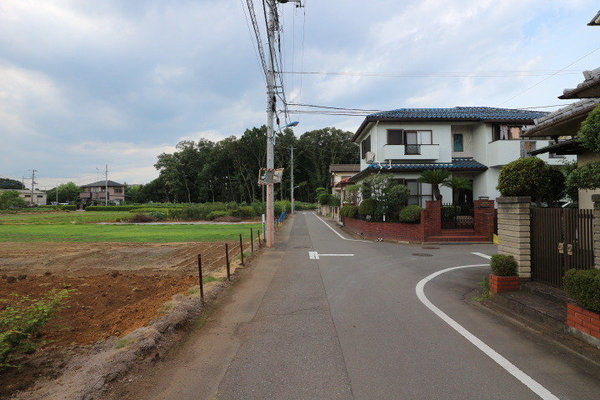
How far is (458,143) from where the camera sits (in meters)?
24.0

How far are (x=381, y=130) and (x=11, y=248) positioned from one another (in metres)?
20.4

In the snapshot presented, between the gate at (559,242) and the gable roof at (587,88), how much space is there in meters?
1.91

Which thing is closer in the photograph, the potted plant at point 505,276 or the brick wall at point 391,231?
the potted plant at point 505,276

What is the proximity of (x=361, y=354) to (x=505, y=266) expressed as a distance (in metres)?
3.81

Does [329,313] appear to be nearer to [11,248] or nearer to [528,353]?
[528,353]

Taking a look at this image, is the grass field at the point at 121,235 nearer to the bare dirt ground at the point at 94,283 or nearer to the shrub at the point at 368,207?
the bare dirt ground at the point at 94,283

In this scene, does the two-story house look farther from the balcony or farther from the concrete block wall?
the concrete block wall

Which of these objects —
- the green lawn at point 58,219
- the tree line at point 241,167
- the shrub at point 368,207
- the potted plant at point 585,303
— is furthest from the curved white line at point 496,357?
the tree line at point 241,167

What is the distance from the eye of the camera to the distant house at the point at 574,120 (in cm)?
560

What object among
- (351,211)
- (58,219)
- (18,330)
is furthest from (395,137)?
(58,219)

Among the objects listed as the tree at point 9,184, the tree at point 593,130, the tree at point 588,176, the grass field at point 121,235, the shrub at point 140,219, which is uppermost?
the tree at point 9,184

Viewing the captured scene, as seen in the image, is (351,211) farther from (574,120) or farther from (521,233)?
(521,233)

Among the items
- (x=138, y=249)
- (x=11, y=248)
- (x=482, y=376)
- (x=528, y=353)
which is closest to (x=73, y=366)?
(x=482, y=376)

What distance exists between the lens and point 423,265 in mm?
10852
